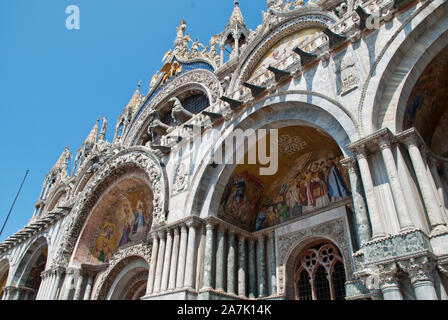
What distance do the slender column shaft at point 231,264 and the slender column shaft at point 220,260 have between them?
17 centimetres

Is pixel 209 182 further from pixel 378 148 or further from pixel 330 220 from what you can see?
pixel 378 148

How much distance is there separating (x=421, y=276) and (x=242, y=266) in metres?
5.47

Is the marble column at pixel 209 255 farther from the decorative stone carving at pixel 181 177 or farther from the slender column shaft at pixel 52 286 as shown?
the slender column shaft at pixel 52 286

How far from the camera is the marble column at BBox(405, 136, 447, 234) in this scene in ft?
18.5

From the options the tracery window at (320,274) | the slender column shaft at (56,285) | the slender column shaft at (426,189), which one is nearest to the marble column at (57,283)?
the slender column shaft at (56,285)

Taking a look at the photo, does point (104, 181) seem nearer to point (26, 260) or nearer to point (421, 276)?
point (26, 260)

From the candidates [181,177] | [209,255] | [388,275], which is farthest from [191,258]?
[388,275]

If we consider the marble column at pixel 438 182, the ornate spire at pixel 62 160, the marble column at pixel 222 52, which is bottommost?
the marble column at pixel 438 182

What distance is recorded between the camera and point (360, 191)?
660 cm

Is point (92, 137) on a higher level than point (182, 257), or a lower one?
higher

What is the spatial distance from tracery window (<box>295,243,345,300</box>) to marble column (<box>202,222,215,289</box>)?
8.07 feet

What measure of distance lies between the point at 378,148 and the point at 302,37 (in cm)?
758

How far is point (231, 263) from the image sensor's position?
952cm

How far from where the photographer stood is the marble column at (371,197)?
5834 millimetres
